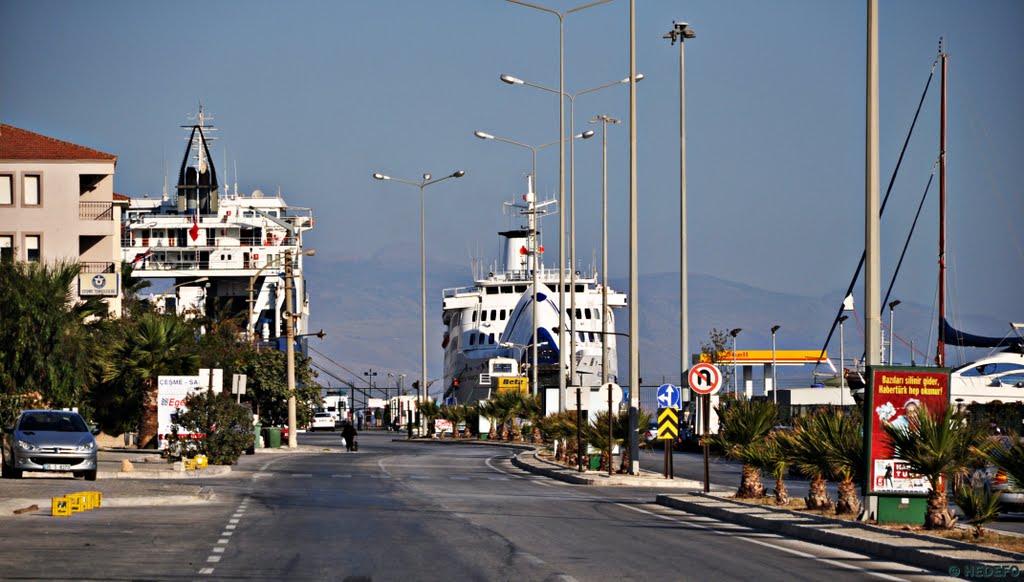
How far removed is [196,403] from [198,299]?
85.7 metres

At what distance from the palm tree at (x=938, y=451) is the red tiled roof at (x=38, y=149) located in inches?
1889

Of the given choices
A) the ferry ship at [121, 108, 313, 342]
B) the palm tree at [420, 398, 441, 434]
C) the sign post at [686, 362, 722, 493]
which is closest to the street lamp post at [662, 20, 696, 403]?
the sign post at [686, 362, 722, 493]

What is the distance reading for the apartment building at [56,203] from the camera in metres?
58.2

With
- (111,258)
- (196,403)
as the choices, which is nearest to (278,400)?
(111,258)

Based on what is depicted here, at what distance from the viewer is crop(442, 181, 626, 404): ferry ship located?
3784 inches

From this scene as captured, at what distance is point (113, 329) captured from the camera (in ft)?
162

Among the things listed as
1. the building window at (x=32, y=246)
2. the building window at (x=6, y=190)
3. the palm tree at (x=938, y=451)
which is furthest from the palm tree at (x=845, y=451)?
the building window at (x=6, y=190)

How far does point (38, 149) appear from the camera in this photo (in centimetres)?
5984

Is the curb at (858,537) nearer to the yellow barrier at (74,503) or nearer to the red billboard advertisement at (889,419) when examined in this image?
the red billboard advertisement at (889,419)

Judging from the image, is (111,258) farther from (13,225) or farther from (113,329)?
(113,329)

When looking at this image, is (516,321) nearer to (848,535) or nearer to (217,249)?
(217,249)

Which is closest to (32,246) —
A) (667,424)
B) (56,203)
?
(56,203)

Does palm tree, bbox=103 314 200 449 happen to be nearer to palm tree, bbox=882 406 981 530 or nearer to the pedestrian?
the pedestrian

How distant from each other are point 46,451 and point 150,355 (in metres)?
19.1
